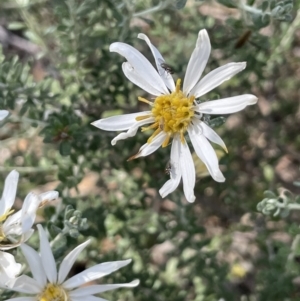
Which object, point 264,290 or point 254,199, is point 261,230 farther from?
point 264,290

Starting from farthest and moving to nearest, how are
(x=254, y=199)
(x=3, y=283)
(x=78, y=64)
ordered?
(x=254, y=199) < (x=78, y=64) < (x=3, y=283)

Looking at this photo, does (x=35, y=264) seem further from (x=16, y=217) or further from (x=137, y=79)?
(x=137, y=79)

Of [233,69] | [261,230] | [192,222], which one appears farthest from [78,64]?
[261,230]

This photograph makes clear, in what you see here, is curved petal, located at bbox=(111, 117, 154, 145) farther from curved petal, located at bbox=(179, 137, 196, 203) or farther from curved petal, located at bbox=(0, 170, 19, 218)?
curved petal, located at bbox=(0, 170, 19, 218)

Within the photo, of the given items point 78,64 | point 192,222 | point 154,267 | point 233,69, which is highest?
point 233,69

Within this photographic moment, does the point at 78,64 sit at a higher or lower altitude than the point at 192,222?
higher

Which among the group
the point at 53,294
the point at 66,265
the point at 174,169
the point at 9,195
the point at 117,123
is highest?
the point at 117,123

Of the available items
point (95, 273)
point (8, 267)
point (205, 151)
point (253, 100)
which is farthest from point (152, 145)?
point (8, 267)
